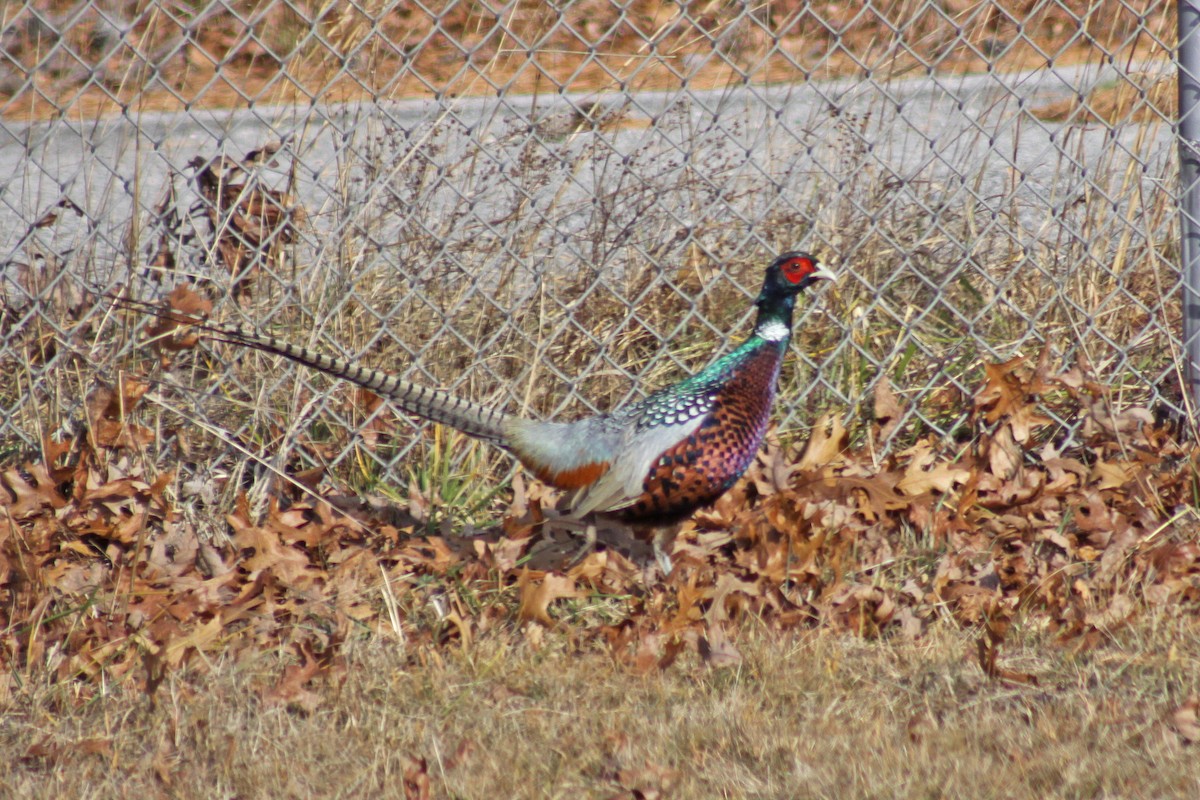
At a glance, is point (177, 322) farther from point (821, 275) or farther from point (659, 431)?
point (821, 275)

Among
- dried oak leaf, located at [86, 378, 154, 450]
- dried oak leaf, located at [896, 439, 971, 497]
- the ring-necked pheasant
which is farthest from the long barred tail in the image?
dried oak leaf, located at [896, 439, 971, 497]

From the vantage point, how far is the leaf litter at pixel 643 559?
116 inches

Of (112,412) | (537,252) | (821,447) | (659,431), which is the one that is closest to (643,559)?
(659,431)

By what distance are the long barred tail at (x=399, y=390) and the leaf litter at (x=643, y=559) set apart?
270mm

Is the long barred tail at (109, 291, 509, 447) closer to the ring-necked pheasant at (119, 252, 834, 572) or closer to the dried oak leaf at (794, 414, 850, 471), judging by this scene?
the ring-necked pheasant at (119, 252, 834, 572)

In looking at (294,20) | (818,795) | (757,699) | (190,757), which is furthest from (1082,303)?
(190,757)

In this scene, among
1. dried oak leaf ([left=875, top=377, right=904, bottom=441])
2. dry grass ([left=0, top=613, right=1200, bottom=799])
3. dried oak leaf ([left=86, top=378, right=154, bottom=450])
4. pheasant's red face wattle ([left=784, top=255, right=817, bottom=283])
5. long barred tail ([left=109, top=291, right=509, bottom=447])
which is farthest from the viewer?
dried oak leaf ([left=875, top=377, right=904, bottom=441])

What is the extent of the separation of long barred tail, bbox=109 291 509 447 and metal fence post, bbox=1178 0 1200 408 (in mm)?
1776

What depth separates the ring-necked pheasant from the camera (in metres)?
3.08

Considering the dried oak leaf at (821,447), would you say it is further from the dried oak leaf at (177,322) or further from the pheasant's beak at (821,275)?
the dried oak leaf at (177,322)

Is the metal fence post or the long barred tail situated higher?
the metal fence post

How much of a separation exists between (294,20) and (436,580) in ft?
5.27

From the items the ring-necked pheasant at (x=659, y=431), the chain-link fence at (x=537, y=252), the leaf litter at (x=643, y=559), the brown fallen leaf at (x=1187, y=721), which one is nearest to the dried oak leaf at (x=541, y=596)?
the leaf litter at (x=643, y=559)

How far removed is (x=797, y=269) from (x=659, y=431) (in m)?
0.53
